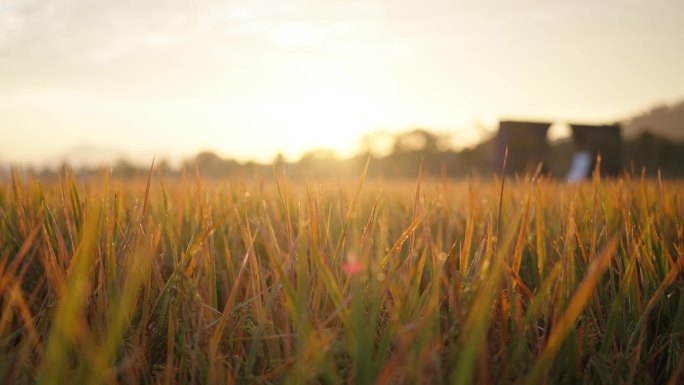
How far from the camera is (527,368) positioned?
2.36 feet

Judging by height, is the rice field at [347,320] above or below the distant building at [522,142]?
below

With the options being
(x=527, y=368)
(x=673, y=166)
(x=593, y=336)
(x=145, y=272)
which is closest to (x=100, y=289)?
(x=145, y=272)

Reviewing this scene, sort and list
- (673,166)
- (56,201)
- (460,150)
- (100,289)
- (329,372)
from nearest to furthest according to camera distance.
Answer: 1. (329,372)
2. (100,289)
3. (56,201)
4. (673,166)
5. (460,150)

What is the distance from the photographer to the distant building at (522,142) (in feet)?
32.0

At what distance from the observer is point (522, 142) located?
9.86 m

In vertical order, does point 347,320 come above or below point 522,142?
below

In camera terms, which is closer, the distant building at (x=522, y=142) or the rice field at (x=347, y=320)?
the rice field at (x=347, y=320)

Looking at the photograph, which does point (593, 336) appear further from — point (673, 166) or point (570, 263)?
point (673, 166)

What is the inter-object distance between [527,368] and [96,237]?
771 millimetres

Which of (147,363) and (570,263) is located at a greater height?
(570,263)

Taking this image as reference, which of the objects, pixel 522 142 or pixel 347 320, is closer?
pixel 347 320

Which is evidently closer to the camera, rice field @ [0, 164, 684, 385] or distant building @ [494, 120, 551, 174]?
rice field @ [0, 164, 684, 385]

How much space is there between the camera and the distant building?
9.74 metres

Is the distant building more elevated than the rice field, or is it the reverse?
the distant building
